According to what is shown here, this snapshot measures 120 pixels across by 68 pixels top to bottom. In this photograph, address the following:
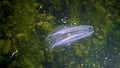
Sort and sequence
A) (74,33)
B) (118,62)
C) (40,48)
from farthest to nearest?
(118,62) < (40,48) < (74,33)

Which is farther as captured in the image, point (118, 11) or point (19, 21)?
point (118, 11)

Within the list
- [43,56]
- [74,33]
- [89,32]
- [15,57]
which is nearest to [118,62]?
[89,32]

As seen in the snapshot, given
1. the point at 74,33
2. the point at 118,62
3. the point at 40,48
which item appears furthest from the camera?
the point at 118,62

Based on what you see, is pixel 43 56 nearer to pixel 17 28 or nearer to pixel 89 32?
pixel 17 28

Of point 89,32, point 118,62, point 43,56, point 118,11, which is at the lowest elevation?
point 118,62

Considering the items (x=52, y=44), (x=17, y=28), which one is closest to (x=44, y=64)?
(x=52, y=44)

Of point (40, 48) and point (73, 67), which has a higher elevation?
point (40, 48)
